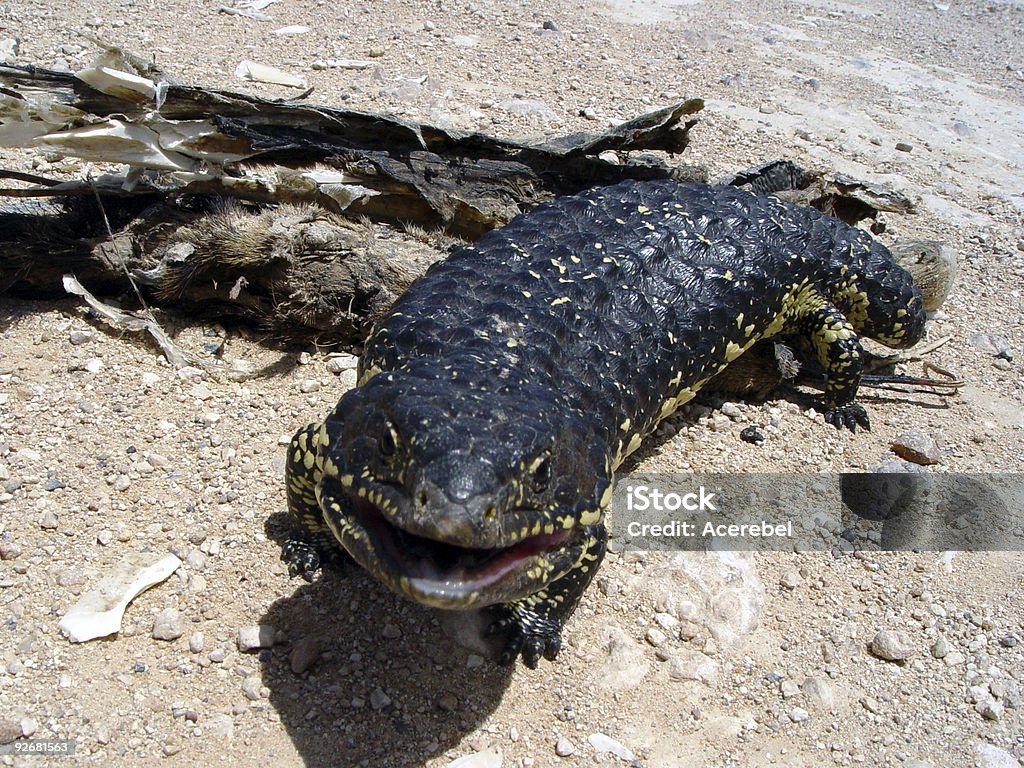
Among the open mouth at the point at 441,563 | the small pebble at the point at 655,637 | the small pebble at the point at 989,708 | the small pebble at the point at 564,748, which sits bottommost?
the small pebble at the point at 564,748

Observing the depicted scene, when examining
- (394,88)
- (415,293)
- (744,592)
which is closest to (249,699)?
(415,293)

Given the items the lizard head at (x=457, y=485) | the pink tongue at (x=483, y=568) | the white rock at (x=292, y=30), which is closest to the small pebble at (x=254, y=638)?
the lizard head at (x=457, y=485)

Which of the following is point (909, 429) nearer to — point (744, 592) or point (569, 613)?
point (744, 592)

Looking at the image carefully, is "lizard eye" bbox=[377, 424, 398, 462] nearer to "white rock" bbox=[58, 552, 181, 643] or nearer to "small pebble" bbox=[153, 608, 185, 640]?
"small pebble" bbox=[153, 608, 185, 640]

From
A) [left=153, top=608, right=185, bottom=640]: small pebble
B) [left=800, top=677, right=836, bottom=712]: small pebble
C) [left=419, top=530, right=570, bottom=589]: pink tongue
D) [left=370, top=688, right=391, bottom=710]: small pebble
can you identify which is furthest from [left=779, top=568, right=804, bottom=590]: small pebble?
[left=153, top=608, right=185, bottom=640]: small pebble

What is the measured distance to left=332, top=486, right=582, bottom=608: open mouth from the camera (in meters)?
3.04

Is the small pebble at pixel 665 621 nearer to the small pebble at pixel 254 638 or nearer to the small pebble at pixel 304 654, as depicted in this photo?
the small pebble at pixel 304 654

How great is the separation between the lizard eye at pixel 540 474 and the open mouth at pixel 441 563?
21 centimetres

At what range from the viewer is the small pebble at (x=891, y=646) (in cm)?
430

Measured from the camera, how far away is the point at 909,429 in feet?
19.7

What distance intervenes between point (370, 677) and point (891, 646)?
102 inches

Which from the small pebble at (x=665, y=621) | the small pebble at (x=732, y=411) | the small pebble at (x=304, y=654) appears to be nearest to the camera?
the small pebble at (x=304, y=654)

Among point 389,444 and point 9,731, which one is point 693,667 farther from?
point 9,731

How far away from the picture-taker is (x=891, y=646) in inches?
170
